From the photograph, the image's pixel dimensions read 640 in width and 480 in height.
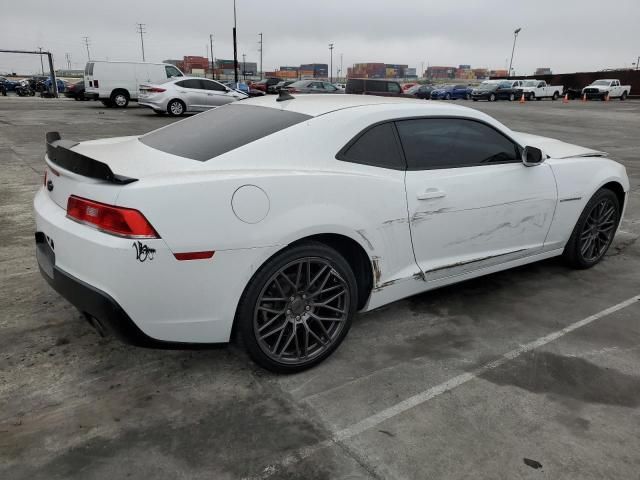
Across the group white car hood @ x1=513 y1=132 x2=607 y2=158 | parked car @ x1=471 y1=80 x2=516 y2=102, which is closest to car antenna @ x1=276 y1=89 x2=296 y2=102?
white car hood @ x1=513 y1=132 x2=607 y2=158

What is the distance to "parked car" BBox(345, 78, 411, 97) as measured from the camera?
17078mm

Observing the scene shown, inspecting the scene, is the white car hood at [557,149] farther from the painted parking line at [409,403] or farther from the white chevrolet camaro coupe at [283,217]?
the painted parking line at [409,403]

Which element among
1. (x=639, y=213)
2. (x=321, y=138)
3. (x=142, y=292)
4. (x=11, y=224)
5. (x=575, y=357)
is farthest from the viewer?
(x=639, y=213)

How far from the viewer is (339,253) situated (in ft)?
9.55

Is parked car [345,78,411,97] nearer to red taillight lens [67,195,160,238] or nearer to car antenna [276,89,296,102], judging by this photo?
car antenna [276,89,296,102]

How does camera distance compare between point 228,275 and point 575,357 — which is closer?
point 228,275

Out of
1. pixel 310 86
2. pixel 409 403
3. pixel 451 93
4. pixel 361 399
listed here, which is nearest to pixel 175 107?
pixel 310 86

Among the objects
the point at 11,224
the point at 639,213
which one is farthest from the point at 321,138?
the point at 639,213

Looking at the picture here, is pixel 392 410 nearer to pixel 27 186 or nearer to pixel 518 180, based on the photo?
pixel 518 180

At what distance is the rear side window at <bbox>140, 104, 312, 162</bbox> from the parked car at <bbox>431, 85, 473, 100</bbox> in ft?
130

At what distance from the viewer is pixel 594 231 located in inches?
177

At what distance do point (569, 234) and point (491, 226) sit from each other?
1158 millimetres

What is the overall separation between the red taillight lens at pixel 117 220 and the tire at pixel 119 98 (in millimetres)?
21441

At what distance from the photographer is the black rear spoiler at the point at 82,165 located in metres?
2.34
